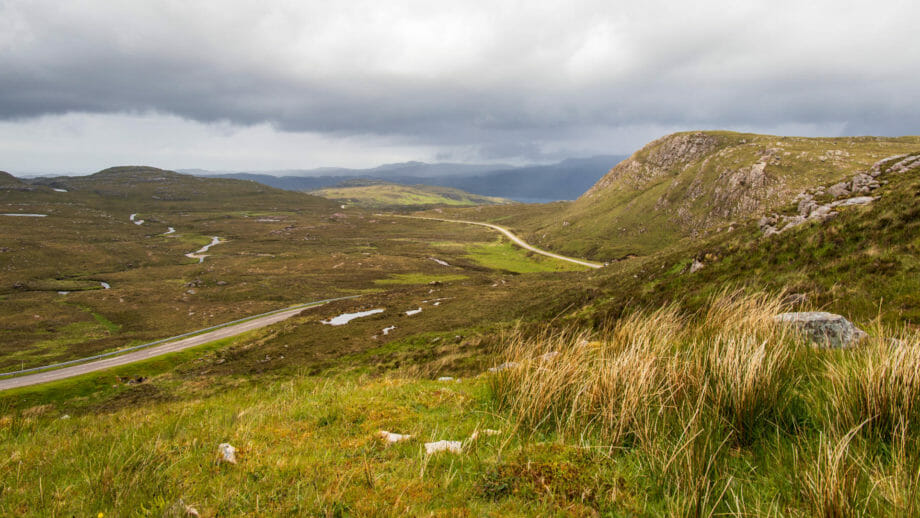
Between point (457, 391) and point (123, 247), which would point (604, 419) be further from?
point (123, 247)

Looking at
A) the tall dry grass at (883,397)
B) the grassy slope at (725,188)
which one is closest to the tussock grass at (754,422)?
the tall dry grass at (883,397)

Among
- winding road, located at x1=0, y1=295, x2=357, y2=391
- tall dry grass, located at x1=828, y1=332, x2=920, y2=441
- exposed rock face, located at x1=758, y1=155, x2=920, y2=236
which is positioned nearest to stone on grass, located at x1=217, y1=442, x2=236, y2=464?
tall dry grass, located at x1=828, y1=332, x2=920, y2=441

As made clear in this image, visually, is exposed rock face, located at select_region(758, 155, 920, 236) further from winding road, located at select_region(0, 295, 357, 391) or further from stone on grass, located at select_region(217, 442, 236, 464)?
winding road, located at select_region(0, 295, 357, 391)

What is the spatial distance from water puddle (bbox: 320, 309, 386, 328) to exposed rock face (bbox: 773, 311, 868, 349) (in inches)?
2893

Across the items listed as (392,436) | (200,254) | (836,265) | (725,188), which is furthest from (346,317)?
(725,188)

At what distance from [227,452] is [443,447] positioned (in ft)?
11.3

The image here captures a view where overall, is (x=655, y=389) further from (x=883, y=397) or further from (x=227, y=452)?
(x=227, y=452)

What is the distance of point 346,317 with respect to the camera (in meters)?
81.0

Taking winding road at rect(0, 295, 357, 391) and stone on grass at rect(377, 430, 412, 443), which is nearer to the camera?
stone on grass at rect(377, 430, 412, 443)

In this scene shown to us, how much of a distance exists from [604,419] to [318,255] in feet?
570

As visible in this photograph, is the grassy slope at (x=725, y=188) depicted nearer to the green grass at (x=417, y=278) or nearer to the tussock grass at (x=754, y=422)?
the green grass at (x=417, y=278)

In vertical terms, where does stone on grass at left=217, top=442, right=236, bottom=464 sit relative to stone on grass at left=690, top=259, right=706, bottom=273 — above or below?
above

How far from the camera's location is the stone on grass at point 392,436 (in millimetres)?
6669

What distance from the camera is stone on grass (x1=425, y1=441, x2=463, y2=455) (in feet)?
19.0
